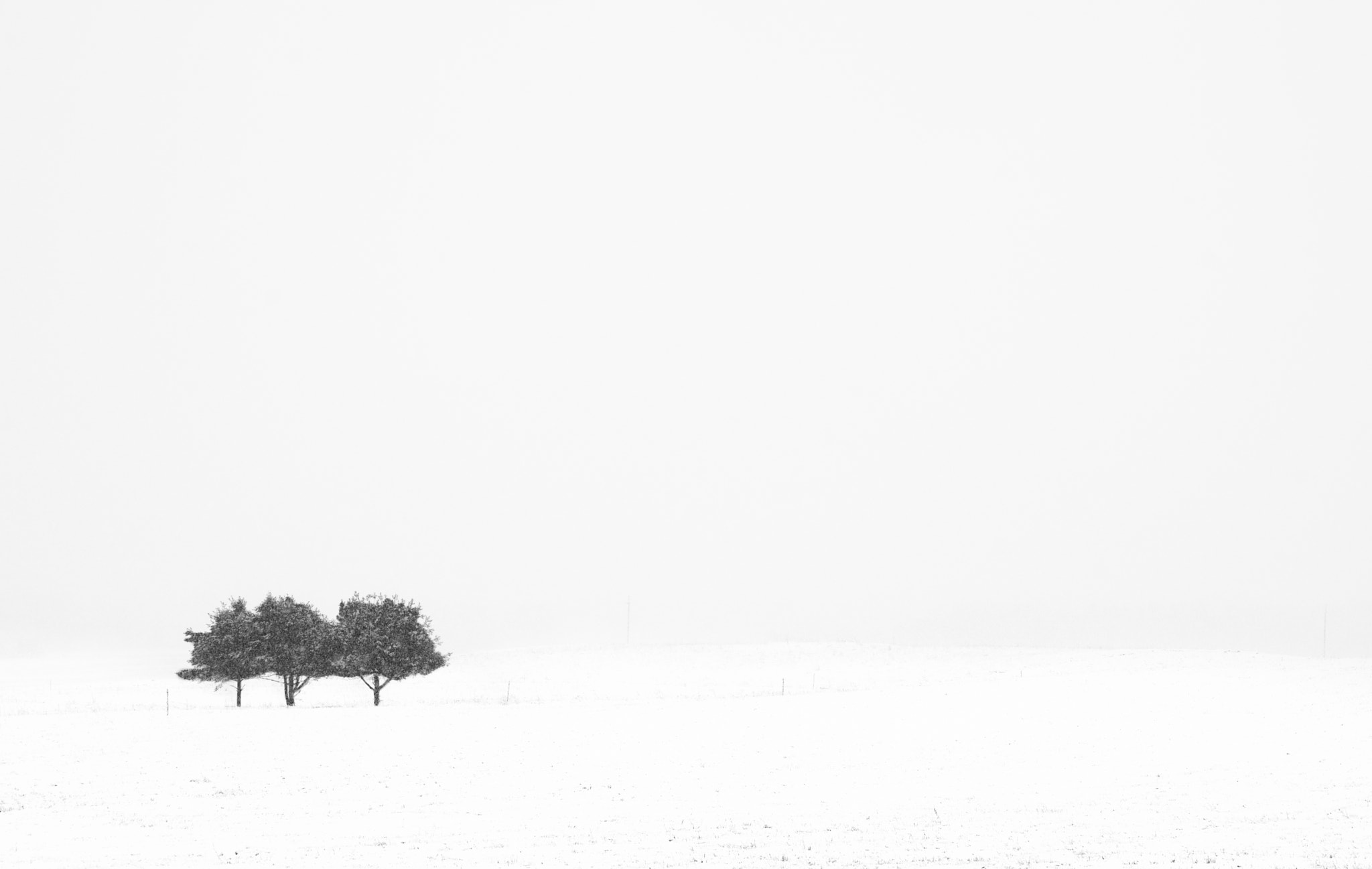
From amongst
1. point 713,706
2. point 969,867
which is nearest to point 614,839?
point 969,867

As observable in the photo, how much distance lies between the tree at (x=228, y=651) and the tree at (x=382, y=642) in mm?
4138

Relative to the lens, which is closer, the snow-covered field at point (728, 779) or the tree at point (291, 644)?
the snow-covered field at point (728, 779)

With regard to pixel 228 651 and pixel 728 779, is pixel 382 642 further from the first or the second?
pixel 728 779

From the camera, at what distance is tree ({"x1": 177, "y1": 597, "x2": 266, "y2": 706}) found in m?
59.3

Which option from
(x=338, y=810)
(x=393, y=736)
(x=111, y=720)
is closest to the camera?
(x=338, y=810)

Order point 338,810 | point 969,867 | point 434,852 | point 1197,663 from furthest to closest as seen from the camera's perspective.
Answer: point 1197,663 → point 338,810 → point 434,852 → point 969,867

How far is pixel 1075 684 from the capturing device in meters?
58.6

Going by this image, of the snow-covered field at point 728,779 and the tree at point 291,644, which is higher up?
the tree at point 291,644

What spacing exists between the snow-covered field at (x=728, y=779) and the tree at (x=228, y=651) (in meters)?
2.12

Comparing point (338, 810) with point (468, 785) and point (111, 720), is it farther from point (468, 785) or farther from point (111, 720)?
point (111, 720)

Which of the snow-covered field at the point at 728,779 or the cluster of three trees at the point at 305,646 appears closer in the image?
the snow-covered field at the point at 728,779

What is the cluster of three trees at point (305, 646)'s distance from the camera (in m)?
59.6

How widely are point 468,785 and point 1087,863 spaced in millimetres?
17368

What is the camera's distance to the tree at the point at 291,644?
196 feet
